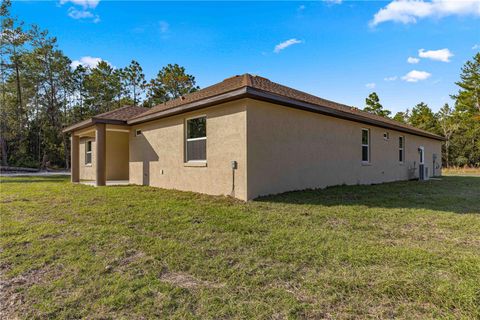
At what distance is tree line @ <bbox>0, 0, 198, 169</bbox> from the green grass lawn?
27.0 metres

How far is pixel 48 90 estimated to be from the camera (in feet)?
98.0

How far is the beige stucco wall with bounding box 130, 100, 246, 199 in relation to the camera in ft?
23.7

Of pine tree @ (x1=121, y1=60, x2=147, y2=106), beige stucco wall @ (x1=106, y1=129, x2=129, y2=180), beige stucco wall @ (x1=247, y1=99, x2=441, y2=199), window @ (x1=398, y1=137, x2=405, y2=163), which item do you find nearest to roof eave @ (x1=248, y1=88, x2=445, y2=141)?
beige stucco wall @ (x1=247, y1=99, x2=441, y2=199)

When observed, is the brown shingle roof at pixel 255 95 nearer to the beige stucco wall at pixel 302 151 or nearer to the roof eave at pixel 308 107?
the roof eave at pixel 308 107

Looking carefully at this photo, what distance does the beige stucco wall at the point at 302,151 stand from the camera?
7246 millimetres

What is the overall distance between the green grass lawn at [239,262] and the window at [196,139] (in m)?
2.53

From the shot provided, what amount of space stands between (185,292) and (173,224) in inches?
94.2

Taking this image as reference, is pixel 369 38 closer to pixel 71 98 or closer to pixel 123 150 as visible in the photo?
pixel 123 150

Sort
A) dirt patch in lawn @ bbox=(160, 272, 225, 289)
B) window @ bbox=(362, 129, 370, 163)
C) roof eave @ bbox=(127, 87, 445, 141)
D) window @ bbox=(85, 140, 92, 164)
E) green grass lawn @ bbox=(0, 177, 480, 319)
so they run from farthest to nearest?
1. window @ bbox=(85, 140, 92, 164)
2. window @ bbox=(362, 129, 370, 163)
3. roof eave @ bbox=(127, 87, 445, 141)
4. dirt patch in lawn @ bbox=(160, 272, 225, 289)
5. green grass lawn @ bbox=(0, 177, 480, 319)

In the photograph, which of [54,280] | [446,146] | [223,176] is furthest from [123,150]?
[446,146]

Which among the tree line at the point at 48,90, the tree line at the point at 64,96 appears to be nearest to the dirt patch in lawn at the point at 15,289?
the tree line at the point at 48,90

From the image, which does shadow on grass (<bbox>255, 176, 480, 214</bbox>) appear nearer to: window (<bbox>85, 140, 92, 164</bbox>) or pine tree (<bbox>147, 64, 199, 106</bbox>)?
window (<bbox>85, 140, 92, 164</bbox>)

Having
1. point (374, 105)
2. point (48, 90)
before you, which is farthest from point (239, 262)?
point (374, 105)

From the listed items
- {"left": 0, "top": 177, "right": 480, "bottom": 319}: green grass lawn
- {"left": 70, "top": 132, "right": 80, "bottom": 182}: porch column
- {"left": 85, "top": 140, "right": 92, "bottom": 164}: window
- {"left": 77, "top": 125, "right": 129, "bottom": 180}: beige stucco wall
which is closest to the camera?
{"left": 0, "top": 177, "right": 480, "bottom": 319}: green grass lawn
